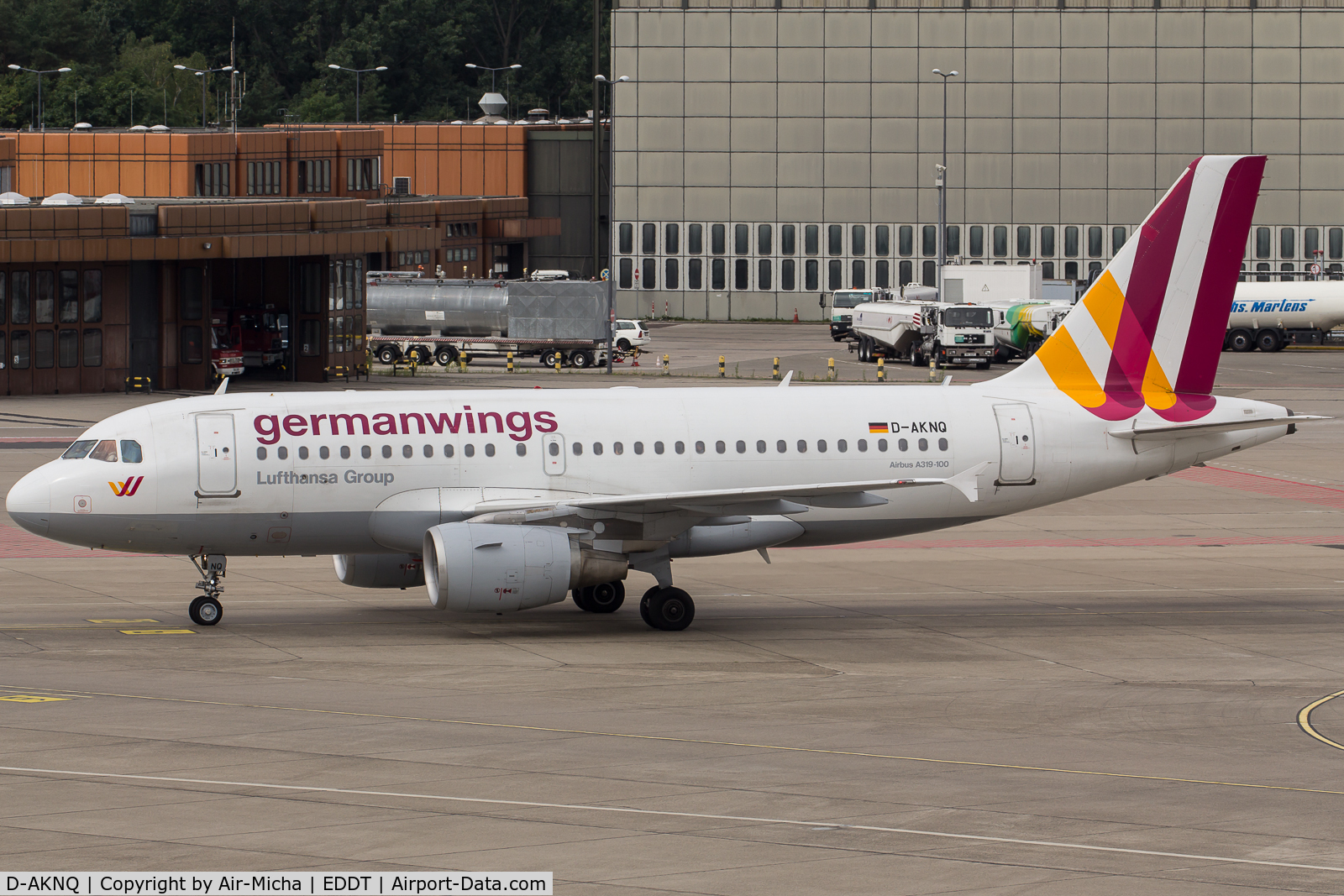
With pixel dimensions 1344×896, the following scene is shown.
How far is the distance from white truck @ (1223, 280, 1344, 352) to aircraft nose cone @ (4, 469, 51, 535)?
3291 inches

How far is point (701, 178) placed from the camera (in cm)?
12862

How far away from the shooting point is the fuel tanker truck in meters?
88.2

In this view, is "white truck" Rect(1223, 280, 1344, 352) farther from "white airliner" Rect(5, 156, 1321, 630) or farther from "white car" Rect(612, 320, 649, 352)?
"white airliner" Rect(5, 156, 1321, 630)

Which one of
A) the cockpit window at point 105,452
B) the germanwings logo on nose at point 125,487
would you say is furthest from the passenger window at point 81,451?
the germanwings logo on nose at point 125,487

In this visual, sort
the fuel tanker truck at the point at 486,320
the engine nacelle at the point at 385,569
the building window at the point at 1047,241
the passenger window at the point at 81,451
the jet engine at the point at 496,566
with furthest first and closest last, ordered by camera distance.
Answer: the building window at the point at 1047,241
the fuel tanker truck at the point at 486,320
the engine nacelle at the point at 385,569
the passenger window at the point at 81,451
the jet engine at the point at 496,566

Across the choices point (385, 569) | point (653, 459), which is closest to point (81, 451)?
point (385, 569)

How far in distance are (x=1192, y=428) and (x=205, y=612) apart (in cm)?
1832

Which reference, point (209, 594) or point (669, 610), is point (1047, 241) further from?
point (209, 594)

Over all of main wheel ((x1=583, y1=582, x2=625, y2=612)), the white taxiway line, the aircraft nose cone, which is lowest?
the white taxiway line

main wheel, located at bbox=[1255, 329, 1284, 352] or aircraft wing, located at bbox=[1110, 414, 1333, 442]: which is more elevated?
main wheel, located at bbox=[1255, 329, 1284, 352]

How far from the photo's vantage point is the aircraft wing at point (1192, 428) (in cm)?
3300

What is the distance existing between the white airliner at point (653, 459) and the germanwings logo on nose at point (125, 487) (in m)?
0.03

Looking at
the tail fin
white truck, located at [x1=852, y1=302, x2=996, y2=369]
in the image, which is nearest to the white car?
white truck, located at [x1=852, y1=302, x2=996, y2=369]

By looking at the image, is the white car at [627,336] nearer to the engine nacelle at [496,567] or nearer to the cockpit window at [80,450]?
the cockpit window at [80,450]
